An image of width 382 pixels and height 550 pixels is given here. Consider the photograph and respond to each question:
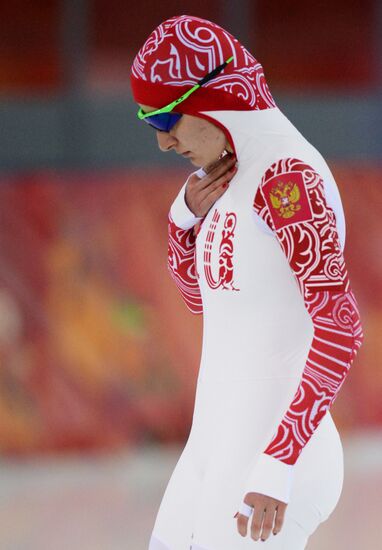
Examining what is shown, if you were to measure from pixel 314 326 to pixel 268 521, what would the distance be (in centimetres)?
33

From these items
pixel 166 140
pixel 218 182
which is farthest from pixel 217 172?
pixel 166 140

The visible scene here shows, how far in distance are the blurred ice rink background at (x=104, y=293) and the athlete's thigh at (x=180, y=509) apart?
3621 mm

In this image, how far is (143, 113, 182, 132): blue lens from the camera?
230cm

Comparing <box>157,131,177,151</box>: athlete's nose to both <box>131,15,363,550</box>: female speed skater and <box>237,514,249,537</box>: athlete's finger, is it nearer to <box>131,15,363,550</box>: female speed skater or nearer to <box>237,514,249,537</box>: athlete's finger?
<box>131,15,363,550</box>: female speed skater

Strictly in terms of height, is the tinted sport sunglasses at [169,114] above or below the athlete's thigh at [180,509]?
above

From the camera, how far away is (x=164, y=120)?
2307 mm

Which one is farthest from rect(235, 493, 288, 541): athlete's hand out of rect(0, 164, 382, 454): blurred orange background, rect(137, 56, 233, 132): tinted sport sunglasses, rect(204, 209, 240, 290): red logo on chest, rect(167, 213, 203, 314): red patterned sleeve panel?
rect(0, 164, 382, 454): blurred orange background

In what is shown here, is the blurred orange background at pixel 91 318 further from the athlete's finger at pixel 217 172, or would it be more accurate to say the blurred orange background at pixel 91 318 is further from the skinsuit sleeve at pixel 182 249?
the athlete's finger at pixel 217 172

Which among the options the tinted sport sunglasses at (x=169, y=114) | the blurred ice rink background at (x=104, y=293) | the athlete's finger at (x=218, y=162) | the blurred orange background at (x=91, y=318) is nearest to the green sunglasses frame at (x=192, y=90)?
the tinted sport sunglasses at (x=169, y=114)

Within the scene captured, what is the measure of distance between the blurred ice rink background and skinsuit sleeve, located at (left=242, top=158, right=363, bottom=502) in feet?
12.8

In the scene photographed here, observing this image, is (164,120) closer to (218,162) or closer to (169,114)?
(169,114)

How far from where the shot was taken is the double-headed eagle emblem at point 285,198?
2.16 metres

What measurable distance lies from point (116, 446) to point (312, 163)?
4.60m

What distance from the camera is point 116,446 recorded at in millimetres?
6656
